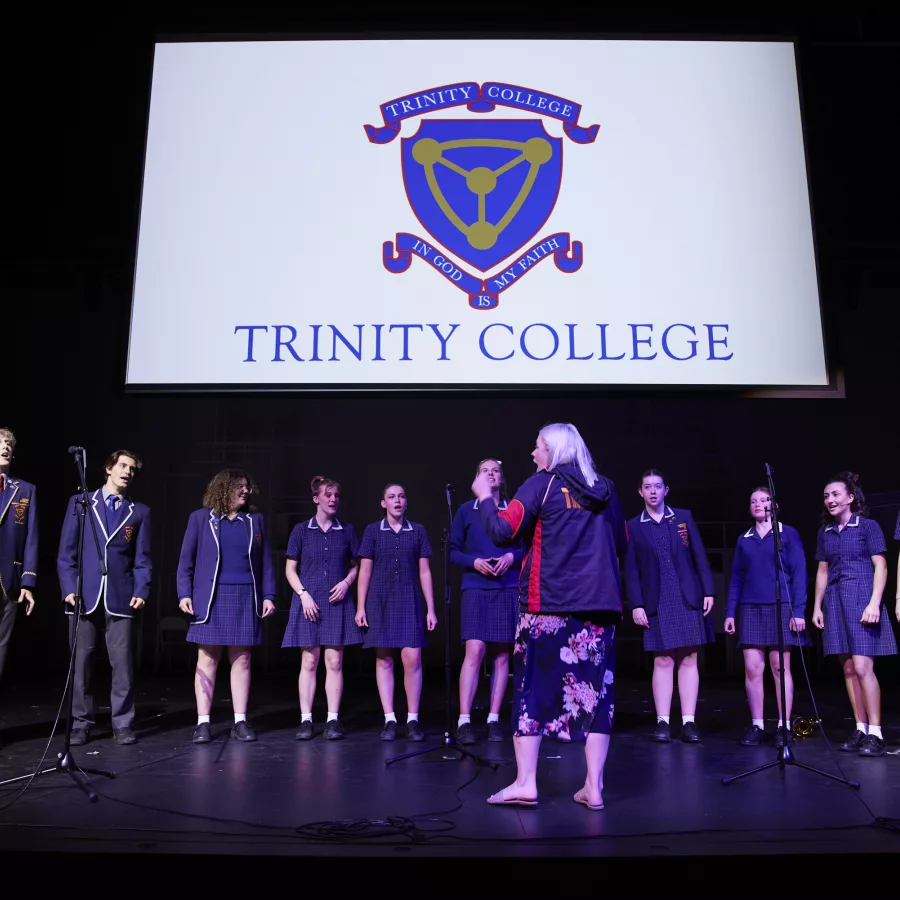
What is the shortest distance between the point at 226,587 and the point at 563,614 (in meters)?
2.20

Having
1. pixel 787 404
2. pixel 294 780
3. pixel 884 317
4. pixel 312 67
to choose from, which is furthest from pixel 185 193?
pixel 884 317

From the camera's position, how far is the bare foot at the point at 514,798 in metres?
3.19

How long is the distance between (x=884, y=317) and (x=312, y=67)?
20.4ft

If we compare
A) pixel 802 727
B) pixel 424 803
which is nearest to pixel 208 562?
pixel 424 803

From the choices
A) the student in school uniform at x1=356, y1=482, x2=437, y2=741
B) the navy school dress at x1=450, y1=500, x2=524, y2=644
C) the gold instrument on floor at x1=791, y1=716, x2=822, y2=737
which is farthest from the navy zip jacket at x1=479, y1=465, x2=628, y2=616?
the gold instrument on floor at x1=791, y1=716, x2=822, y2=737

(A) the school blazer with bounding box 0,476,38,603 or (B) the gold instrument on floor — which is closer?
(A) the school blazer with bounding box 0,476,38,603

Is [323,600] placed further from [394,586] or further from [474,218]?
[474,218]

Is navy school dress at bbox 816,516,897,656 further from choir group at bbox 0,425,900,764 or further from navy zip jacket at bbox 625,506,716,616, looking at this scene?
navy zip jacket at bbox 625,506,716,616

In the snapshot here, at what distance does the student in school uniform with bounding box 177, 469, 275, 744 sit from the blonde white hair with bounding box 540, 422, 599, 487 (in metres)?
2.09

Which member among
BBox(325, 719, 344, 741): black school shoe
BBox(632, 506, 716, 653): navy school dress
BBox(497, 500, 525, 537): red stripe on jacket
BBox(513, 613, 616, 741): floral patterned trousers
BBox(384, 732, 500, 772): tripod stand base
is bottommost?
BBox(384, 732, 500, 772): tripod stand base

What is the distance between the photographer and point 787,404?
27.2 feet

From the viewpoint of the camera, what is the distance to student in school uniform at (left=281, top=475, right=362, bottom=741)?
4.74 meters

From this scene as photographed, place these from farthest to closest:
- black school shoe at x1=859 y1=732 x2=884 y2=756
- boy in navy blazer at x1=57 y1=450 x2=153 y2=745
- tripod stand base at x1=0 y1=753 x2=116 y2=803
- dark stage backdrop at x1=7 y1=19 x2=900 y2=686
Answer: dark stage backdrop at x1=7 y1=19 x2=900 y2=686 < boy in navy blazer at x1=57 y1=450 x2=153 y2=745 < black school shoe at x1=859 y1=732 x2=884 y2=756 < tripod stand base at x1=0 y1=753 x2=116 y2=803

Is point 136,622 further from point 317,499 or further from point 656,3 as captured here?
point 656,3
